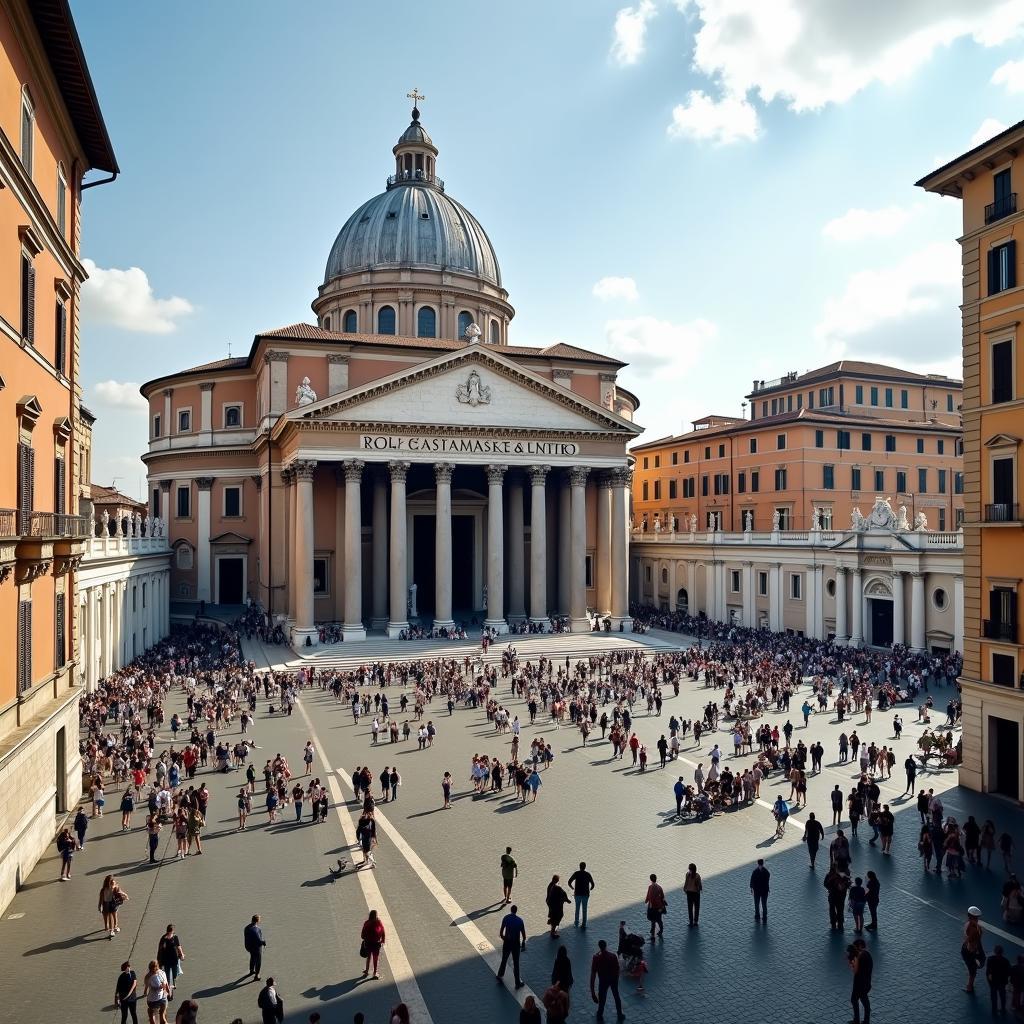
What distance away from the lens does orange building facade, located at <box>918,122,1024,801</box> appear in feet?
64.5

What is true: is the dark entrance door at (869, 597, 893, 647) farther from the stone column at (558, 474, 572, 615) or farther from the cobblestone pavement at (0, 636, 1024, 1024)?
the cobblestone pavement at (0, 636, 1024, 1024)

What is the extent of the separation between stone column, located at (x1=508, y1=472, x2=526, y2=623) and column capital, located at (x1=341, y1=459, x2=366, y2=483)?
10.1 metres

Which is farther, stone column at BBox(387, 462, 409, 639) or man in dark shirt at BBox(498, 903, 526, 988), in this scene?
stone column at BBox(387, 462, 409, 639)

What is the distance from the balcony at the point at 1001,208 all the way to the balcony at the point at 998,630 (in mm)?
9490

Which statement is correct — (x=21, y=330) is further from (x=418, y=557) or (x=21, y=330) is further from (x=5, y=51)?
(x=418, y=557)

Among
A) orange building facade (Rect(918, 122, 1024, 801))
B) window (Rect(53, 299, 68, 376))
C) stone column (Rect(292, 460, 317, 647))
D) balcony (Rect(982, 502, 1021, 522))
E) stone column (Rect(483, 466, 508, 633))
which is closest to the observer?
window (Rect(53, 299, 68, 376))

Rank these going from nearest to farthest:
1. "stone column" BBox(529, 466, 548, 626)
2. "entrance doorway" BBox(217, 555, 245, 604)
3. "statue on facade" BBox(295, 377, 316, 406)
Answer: "statue on facade" BBox(295, 377, 316, 406)
"stone column" BBox(529, 466, 548, 626)
"entrance doorway" BBox(217, 555, 245, 604)

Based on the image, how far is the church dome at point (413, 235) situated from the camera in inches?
2362

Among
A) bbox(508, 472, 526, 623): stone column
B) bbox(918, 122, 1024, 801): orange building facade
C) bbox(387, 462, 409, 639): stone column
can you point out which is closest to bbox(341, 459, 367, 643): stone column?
bbox(387, 462, 409, 639): stone column

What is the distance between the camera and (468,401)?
44562 mm

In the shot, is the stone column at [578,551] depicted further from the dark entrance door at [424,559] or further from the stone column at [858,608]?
the stone column at [858,608]

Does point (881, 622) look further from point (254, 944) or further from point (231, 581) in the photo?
point (231, 581)

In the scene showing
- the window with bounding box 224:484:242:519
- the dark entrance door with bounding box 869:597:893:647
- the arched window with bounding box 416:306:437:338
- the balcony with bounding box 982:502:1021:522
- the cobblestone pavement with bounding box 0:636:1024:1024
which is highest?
the arched window with bounding box 416:306:437:338

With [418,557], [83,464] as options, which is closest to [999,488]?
[418,557]
